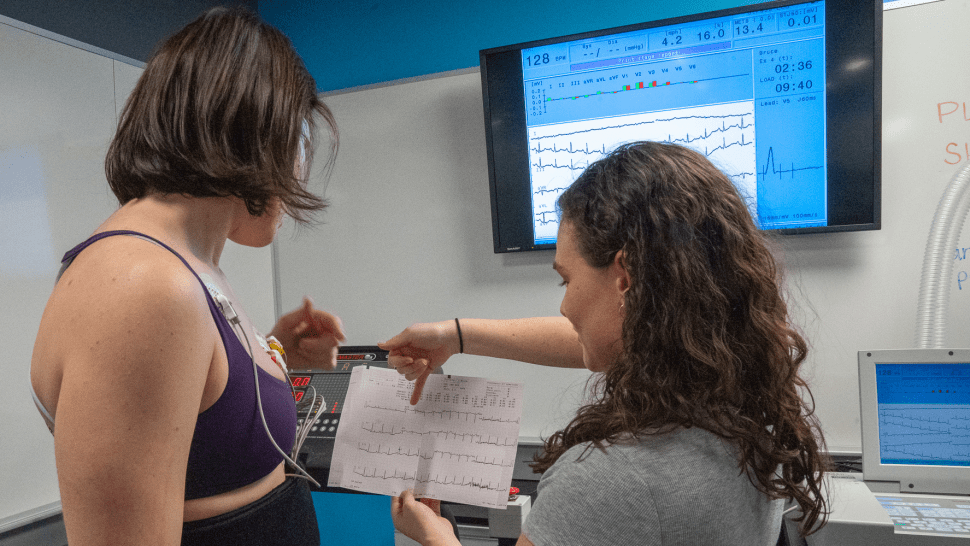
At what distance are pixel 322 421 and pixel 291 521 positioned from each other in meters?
0.86

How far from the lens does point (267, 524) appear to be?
0.74 meters

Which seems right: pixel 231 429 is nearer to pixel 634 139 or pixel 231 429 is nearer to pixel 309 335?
pixel 309 335

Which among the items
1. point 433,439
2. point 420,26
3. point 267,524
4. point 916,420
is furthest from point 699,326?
point 420,26

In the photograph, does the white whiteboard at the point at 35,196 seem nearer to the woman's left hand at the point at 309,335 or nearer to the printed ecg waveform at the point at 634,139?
the woman's left hand at the point at 309,335

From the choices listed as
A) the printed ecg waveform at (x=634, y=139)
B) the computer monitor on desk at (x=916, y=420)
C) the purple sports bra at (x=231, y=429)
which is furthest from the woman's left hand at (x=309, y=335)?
the computer monitor on desk at (x=916, y=420)

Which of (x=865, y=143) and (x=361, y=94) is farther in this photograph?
(x=361, y=94)

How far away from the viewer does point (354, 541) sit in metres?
2.43

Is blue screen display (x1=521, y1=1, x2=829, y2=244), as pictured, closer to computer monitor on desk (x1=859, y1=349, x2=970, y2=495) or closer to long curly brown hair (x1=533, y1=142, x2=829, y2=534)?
computer monitor on desk (x1=859, y1=349, x2=970, y2=495)

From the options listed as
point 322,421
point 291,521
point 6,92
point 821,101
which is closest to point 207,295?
point 291,521

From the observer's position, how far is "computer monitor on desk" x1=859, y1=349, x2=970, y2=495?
4.40ft

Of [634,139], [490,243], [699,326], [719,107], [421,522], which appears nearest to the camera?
[699,326]

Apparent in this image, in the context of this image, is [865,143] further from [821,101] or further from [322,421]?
[322,421]

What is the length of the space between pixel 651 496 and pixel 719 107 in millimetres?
1512

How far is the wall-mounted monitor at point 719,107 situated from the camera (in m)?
1.72
